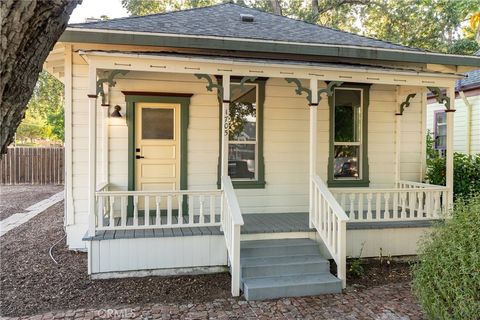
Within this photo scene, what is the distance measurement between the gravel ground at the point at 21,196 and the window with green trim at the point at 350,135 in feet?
25.6

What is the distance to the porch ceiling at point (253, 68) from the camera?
4.75 metres

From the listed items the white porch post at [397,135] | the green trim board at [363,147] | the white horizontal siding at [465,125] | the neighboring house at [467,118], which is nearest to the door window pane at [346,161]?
the green trim board at [363,147]

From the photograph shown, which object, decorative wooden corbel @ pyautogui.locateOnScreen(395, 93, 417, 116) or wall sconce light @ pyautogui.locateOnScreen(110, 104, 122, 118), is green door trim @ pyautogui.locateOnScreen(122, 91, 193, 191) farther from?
decorative wooden corbel @ pyautogui.locateOnScreen(395, 93, 417, 116)

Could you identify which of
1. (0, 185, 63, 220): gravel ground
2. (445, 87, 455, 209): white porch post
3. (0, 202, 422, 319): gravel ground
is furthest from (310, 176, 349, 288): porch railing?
(0, 185, 63, 220): gravel ground

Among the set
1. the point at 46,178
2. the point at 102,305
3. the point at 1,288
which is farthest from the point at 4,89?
the point at 46,178

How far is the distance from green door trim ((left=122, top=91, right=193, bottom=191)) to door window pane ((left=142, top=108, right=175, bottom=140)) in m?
0.18

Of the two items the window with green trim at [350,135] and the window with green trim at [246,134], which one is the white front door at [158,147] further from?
the window with green trim at [350,135]

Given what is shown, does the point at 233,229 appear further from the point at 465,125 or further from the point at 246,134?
the point at 465,125

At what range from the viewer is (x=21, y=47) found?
58.6 inches

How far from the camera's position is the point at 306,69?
209 inches

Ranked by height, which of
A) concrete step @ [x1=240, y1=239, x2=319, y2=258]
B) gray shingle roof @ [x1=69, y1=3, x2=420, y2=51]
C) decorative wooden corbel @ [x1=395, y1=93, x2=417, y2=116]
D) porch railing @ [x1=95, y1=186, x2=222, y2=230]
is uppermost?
gray shingle roof @ [x1=69, y1=3, x2=420, y2=51]

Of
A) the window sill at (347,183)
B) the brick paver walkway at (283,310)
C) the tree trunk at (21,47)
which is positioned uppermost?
the tree trunk at (21,47)

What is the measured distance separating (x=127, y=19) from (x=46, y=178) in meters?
10.6

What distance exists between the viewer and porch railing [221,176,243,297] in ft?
14.0
